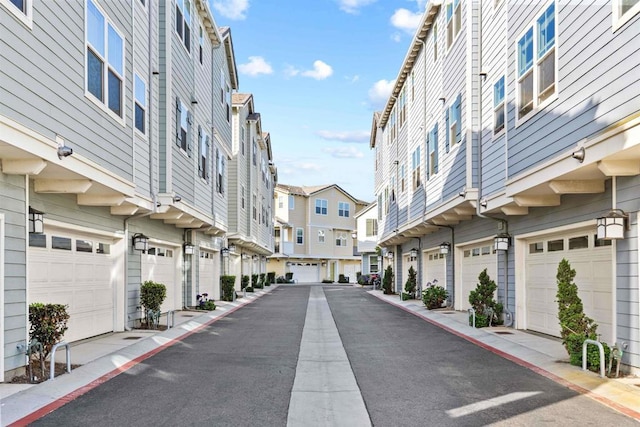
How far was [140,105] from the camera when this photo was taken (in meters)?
13.0

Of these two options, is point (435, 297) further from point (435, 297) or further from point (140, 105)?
point (140, 105)

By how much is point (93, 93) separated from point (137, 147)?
2496 mm

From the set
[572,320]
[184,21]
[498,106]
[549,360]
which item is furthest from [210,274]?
[572,320]

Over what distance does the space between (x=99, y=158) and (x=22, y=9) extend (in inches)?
131

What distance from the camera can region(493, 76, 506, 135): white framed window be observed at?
13250 millimetres

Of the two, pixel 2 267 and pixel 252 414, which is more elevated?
pixel 2 267

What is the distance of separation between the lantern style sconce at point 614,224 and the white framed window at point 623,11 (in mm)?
2693

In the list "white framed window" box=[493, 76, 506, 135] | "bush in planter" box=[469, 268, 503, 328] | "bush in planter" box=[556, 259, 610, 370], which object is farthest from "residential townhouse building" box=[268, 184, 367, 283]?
"bush in planter" box=[556, 259, 610, 370]

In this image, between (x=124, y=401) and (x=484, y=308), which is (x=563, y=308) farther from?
(x=124, y=401)

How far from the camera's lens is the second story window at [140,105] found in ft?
41.8

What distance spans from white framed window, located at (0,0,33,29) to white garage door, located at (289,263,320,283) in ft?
A: 167

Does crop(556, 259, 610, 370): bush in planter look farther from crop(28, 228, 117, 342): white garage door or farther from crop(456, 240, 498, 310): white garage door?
crop(28, 228, 117, 342): white garage door

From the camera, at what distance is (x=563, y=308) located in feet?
29.0

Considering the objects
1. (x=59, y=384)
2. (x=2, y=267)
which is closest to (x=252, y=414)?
(x=59, y=384)
